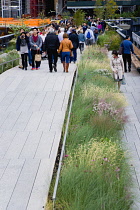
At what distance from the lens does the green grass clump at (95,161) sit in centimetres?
612

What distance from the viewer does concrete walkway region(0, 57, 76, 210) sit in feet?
21.7

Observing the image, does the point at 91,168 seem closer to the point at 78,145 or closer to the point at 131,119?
the point at 78,145

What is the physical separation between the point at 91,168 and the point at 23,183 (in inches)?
→ 39.8

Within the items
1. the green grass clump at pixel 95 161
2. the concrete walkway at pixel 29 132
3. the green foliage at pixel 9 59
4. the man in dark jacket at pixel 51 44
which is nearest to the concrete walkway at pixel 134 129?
the green grass clump at pixel 95 161

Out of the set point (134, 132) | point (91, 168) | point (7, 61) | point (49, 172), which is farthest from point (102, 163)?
point (7, 61)

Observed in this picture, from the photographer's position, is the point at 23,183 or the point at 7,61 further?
the point at 7,61

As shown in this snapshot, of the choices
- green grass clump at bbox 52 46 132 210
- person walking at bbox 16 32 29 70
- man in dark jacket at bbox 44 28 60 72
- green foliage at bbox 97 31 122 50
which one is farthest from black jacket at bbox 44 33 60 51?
green foliage at bbox 97 31 122 50

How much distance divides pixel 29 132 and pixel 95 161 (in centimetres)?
286

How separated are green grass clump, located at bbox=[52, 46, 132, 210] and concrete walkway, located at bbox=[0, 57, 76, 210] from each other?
0.34 metres

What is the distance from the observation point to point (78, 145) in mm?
8508

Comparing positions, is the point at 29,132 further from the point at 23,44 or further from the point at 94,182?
the point at 23,44

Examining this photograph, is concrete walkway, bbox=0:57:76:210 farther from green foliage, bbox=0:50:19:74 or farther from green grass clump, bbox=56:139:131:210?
green foliage, bbox=0:50:19:74

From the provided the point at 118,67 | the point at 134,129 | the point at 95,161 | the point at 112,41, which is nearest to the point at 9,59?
the point at 118,67

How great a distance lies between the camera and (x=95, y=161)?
23.6 feet
